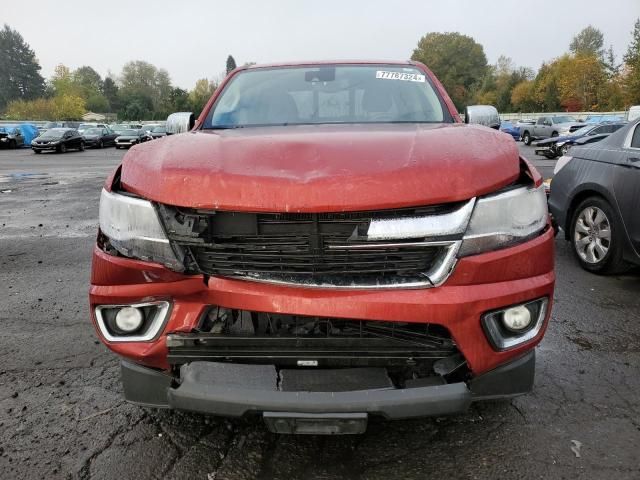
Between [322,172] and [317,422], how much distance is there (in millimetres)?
890

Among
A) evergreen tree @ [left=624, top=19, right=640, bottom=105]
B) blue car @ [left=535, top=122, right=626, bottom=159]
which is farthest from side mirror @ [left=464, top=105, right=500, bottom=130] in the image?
evergreen tree @ [left=624, top=19, right=640, bottom=105]

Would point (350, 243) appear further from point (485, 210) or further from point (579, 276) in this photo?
point (579, 276)

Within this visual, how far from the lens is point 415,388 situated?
6.24ft

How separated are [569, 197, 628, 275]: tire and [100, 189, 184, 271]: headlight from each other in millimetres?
4069

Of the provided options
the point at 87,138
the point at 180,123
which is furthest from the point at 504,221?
the point at 87,138

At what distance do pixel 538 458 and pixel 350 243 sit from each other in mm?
1266

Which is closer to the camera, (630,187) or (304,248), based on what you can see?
(304,248)

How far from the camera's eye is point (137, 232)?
2.03m

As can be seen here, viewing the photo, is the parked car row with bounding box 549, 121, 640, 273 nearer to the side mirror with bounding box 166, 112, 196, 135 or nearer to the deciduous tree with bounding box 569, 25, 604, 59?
the side mirror with bounding box 166, 112, 196, 135

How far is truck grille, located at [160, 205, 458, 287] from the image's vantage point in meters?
1.94

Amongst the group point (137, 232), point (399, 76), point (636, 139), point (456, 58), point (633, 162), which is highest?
point (456, 58)

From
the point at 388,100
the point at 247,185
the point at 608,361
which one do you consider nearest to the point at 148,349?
the point at 247,185

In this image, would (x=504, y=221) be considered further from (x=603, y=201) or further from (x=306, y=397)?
(x=603, y=201)

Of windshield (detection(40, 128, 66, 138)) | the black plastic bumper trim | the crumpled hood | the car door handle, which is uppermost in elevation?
the crumpled hood
